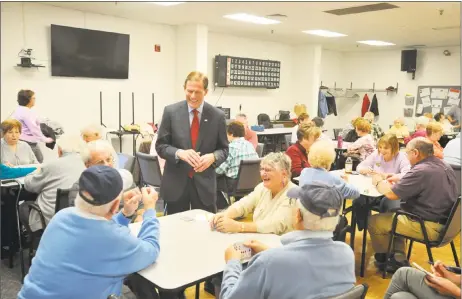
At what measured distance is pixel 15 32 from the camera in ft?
20.7

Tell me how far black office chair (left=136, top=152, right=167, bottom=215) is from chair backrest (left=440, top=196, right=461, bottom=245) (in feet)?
8.81

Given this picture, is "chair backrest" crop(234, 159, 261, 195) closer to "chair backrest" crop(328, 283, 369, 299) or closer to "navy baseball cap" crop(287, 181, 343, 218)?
"navy baseball cap" crop(287, 181, 343, 218)

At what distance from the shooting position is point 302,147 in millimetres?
4383

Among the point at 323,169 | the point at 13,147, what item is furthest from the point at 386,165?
the point at 13,147

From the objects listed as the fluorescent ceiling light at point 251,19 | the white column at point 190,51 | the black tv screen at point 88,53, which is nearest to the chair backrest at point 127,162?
the black tv screen at point 88,53

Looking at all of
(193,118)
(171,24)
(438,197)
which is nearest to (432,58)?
(171,24)

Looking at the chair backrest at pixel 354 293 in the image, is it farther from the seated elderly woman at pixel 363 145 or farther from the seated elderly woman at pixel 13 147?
the seated elderly woman at pixel 363 145

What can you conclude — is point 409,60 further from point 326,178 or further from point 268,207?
point 268,207

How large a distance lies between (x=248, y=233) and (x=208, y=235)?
234 mm

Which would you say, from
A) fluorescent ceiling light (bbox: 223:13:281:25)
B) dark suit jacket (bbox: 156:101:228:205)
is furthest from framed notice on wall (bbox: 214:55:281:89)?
dark suit jacket (bbox: 156:101:228:205)

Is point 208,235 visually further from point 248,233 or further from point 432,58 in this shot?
point 432,58

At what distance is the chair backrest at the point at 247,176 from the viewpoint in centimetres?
457

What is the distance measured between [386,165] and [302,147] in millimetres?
910

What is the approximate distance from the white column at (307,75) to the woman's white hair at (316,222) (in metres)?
9.88
